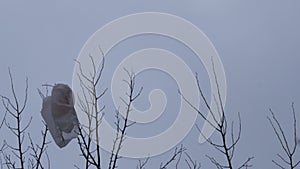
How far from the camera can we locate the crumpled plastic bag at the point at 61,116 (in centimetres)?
199

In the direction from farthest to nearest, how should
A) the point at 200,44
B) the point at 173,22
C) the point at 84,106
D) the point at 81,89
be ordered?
1. the point at 173,22
2. the point at 200,44
3. the point at 81,89
4. the point at 84,106

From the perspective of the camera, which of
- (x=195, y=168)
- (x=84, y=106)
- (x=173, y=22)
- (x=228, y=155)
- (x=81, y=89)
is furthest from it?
(x=173, y=22)

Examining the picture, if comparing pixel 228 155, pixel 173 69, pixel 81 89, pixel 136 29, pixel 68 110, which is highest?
pixel 136 29

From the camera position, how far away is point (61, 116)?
6.57 ft

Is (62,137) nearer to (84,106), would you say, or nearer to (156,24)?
(84,106)

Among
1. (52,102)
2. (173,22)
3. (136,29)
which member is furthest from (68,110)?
(173,22)

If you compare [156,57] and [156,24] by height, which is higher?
[156,24]

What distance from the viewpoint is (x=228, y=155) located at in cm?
197

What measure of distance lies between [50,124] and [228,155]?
0.86m

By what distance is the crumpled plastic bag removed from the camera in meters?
1.99

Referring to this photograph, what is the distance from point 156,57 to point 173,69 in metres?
0.15

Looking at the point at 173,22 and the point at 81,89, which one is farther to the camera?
the point at 173,22

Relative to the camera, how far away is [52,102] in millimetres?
1997

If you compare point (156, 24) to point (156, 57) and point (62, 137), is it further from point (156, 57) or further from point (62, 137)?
point (62, 137)
